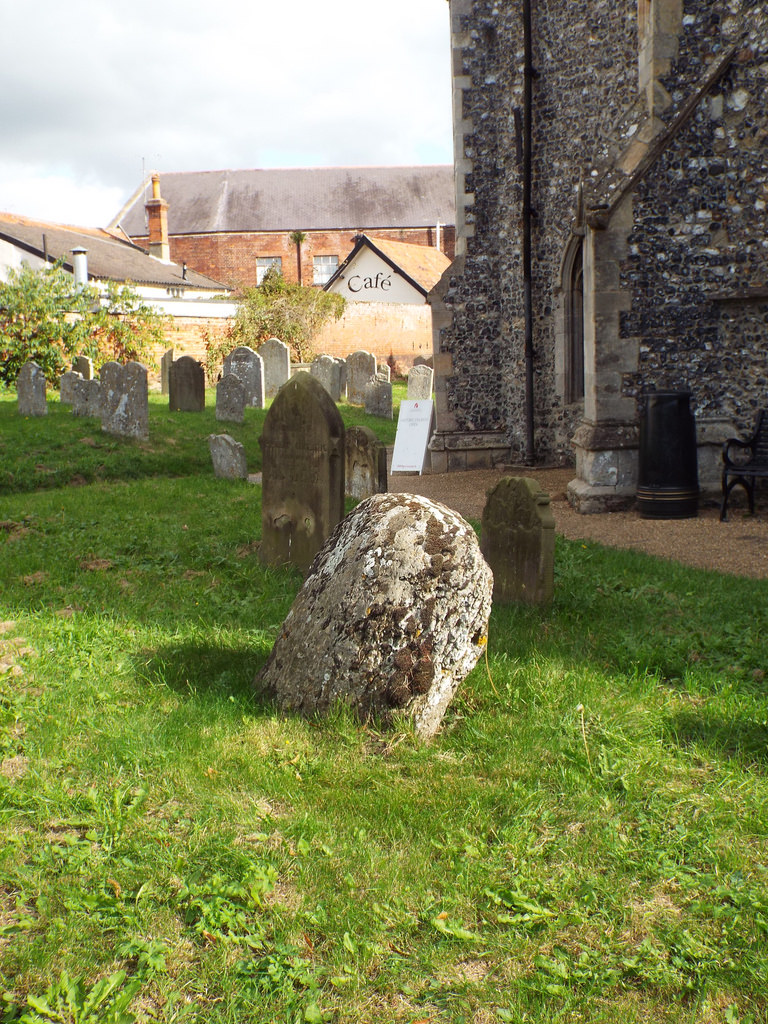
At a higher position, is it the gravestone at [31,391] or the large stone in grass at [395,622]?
the gravestone at [31,391]

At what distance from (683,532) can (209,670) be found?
6.03 meters

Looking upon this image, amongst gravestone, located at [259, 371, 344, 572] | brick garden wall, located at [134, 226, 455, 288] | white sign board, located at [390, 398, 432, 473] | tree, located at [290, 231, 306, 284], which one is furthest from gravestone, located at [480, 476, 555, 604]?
brick garden wall, located at [134, 226, 455, 288]

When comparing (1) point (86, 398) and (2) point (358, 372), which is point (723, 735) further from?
(2) point (358, 372)

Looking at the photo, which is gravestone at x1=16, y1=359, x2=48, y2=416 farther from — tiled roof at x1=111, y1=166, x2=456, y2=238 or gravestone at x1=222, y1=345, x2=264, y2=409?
tiled roof at x1=111, y1=166, x2=456, y2=238

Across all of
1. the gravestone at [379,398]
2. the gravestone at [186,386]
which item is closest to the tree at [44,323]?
the gravestone at [186,386]

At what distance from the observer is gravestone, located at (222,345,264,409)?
2127 centimetres

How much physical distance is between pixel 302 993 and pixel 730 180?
33.2 feet

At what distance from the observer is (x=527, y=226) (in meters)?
14.0

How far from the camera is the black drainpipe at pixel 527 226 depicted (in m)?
13.6

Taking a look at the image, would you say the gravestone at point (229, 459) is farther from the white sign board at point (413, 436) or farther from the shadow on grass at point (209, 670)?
the shadow on grass at point (209, 670)

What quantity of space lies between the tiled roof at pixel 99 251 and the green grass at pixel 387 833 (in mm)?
29735

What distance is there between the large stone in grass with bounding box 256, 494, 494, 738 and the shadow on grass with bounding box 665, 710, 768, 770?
1.03 meters

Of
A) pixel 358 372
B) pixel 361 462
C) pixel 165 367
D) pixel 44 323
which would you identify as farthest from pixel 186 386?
pixel 361 462

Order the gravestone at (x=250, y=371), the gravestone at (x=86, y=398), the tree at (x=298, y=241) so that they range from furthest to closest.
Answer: the tree at (x=298, y=241), the gravestone at (x=250, y=371), the gravestone at (x=86, y=398)
